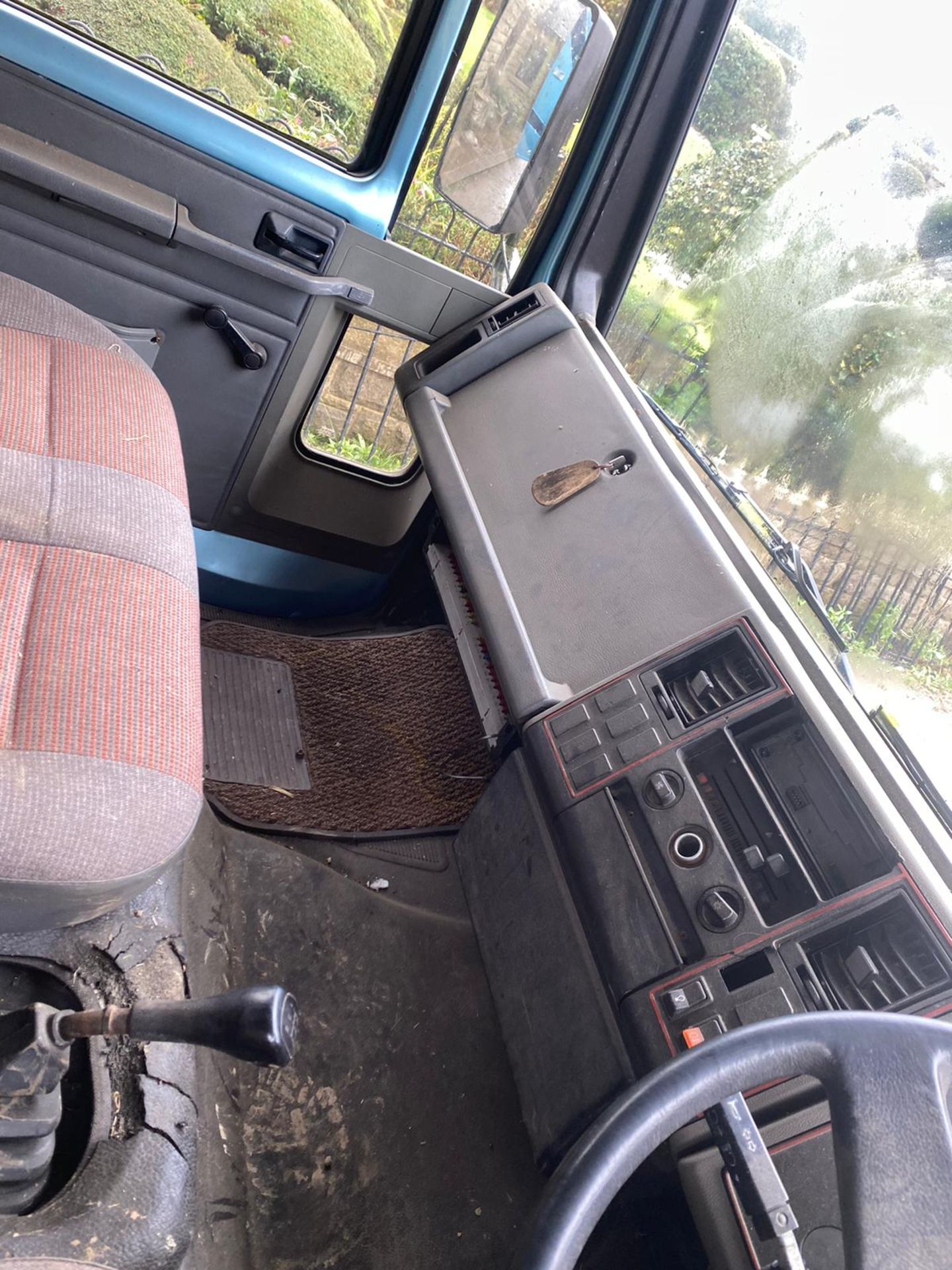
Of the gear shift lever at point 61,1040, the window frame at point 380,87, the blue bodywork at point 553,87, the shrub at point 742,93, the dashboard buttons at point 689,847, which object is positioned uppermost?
the shrub at point 742,93

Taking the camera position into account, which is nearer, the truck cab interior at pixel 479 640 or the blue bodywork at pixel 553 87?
the truck cab interior at pixel 479 640

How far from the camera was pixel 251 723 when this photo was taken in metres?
2.22

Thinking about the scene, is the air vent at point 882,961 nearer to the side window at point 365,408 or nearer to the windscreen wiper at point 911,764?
the windscreen wiper at point 911,764

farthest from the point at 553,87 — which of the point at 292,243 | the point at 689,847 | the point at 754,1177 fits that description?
the point at 754,1177

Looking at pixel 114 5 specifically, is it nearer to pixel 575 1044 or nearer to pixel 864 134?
pixel 864 134

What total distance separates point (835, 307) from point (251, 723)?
4.80ft

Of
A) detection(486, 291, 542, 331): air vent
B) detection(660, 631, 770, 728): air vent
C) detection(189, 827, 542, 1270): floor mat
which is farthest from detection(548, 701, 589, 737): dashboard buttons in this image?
detection(486, 291, 542, 331): air vent

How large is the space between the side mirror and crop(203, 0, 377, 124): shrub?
0.21 metres

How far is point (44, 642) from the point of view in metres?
1.16

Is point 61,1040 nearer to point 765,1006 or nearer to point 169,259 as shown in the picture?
point 765,1006

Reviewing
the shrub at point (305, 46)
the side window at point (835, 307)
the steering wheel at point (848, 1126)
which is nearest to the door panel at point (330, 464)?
the shrub at point (305, 46)

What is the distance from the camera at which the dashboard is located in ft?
3.78

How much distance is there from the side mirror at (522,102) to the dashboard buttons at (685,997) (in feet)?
5.26

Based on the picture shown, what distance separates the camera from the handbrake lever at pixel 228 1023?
0.98m
